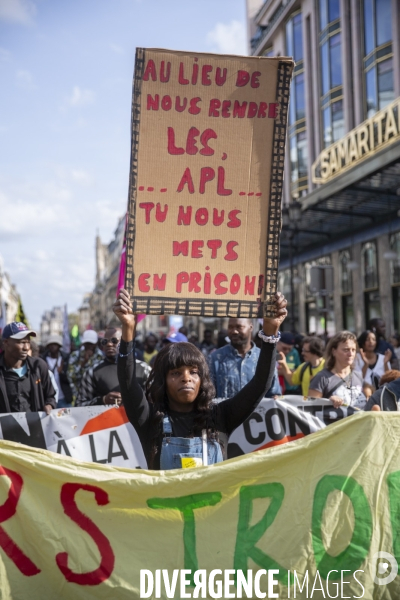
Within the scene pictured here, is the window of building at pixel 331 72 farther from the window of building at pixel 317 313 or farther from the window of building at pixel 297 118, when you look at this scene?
the window of building at pixel 317 313

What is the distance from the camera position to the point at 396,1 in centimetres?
2580

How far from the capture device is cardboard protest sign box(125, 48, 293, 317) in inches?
141

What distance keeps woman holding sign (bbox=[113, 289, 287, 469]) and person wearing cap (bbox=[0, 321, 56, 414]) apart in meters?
2.82

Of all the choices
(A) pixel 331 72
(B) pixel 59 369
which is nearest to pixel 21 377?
(B) pixel 59 369

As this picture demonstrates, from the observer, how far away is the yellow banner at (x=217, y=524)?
299cm

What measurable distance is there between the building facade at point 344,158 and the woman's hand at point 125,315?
14.4 metres

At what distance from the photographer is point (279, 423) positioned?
6156 millimetres

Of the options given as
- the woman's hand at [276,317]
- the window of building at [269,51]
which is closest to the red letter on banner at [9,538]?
the woman's hand at [276,317]

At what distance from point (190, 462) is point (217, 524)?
0.98 feet

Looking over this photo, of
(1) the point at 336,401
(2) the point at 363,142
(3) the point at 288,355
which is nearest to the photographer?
(1) the point at 336,401

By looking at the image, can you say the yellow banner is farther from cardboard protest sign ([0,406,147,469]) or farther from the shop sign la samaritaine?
the shop sign la samaritaine

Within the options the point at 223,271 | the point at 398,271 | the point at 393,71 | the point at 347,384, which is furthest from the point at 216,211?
the point at 393,71

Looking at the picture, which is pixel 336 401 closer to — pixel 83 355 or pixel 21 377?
pixel 21 377

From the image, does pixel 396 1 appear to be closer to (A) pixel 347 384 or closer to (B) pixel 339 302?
(B) pixel 339 302
